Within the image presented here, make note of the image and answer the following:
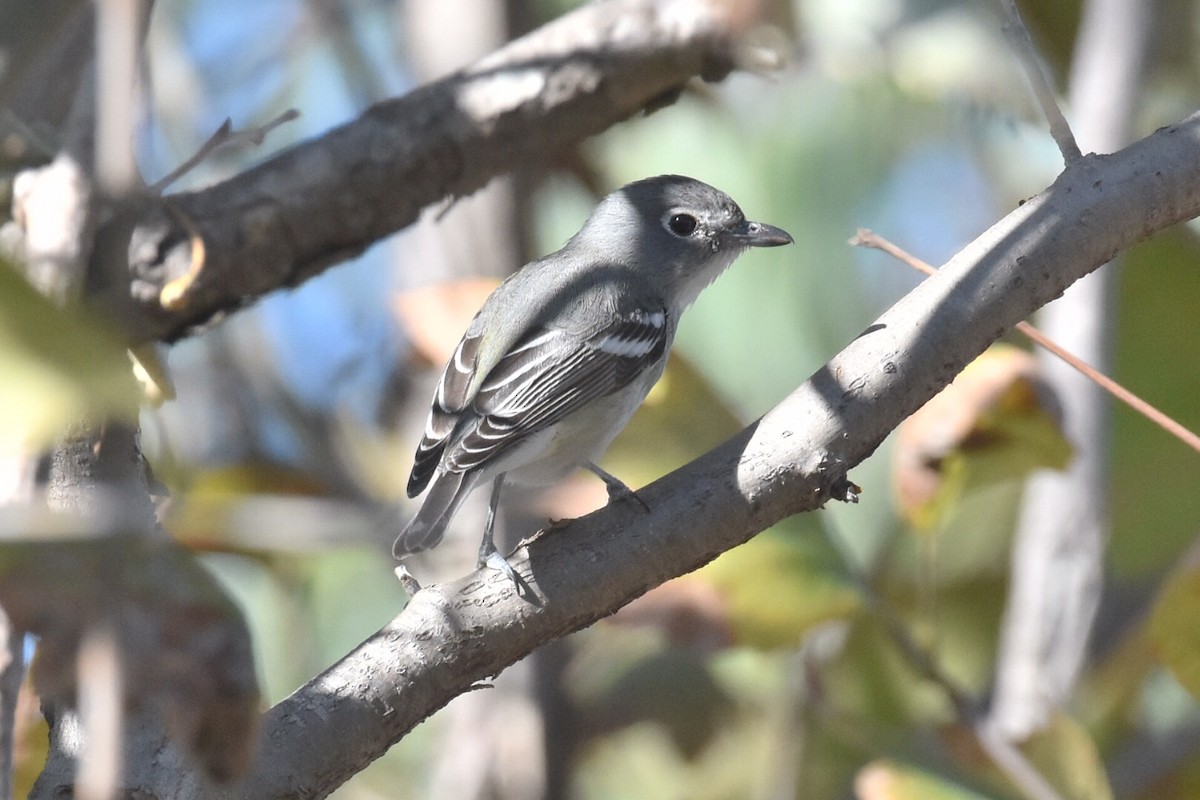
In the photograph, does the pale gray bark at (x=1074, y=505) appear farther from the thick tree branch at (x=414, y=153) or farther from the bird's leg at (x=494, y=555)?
the bird's leg at (x=494, y=555)

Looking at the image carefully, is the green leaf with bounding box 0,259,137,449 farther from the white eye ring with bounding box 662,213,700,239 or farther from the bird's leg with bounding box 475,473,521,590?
the white eye ring with bounding box 662,213,700,239

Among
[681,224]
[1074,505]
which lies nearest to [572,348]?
[681,224]

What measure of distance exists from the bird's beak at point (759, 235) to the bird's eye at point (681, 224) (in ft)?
0.38

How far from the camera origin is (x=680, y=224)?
3436mm

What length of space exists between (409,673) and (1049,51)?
2906mm

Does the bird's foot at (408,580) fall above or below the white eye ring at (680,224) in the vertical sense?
above

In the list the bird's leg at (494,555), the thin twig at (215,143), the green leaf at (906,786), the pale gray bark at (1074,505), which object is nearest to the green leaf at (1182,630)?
the green leaf at (906,786)

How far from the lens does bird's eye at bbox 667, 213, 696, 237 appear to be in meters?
3.42

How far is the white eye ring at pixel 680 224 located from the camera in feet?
11.2

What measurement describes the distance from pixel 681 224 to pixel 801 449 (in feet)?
5.71

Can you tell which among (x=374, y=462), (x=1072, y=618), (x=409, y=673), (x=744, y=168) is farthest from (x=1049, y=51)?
(x=409, y=673)

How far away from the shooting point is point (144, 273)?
268 cm

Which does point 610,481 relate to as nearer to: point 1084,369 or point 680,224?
point 1084,369

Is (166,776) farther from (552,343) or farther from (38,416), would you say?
(552,343)
